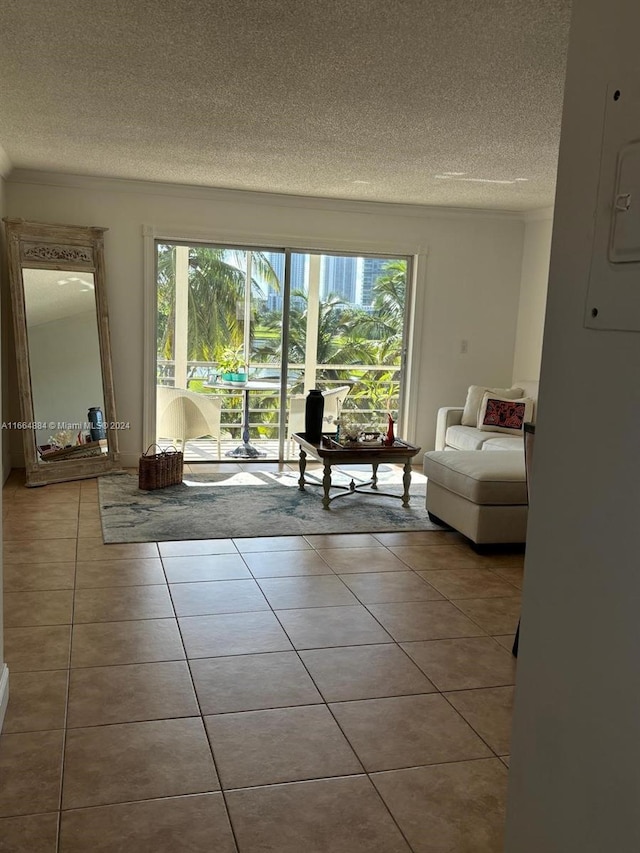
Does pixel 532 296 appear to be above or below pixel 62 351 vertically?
above

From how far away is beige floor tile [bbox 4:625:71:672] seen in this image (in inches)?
114

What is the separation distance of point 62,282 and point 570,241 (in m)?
5.56

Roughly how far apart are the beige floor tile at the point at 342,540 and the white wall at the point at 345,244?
2646 millimetres

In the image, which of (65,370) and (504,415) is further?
(504,415)

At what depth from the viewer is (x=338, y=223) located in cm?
698

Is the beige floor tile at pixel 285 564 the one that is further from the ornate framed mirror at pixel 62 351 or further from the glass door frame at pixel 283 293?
the glass door frame at pixel 283 293

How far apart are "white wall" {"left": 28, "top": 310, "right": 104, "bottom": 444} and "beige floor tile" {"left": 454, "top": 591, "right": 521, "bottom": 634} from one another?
12.5ft

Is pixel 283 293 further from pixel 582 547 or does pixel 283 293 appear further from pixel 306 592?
pixel 582 547

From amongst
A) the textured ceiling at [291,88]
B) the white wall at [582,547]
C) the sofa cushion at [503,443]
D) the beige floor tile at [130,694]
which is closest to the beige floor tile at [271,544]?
the beige floor tile at [130,694]

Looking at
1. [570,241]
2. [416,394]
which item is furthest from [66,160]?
[570,241]

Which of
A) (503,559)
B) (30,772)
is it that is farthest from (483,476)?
(30,772)

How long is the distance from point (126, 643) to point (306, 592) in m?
0.99

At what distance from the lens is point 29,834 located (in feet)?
6.42

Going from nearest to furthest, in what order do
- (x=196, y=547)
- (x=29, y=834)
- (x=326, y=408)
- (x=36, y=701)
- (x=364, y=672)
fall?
(x=29, y=834)
(x=36, y=701)
(x=364, y=672)
(x=196, y=547)
(x=326, y=408)
